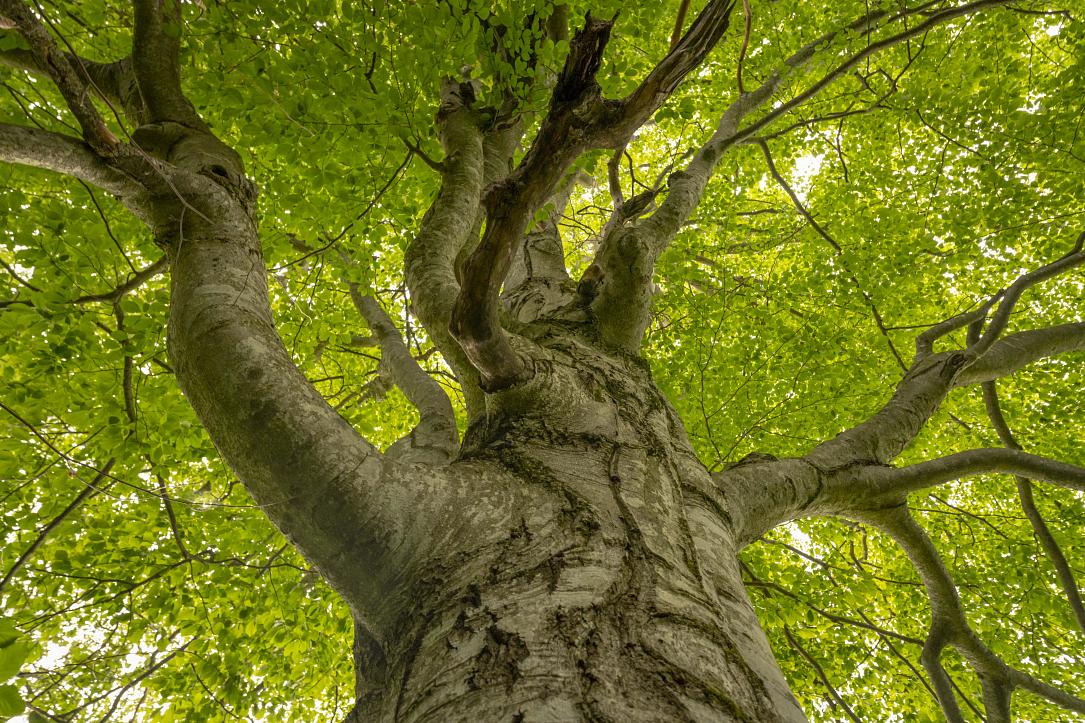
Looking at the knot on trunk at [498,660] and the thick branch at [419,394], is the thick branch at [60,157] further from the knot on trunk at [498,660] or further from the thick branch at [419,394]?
the thick branch at [419,394]

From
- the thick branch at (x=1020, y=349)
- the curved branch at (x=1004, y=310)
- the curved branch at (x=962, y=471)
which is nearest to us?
the curved branch at (x=962, y=471)

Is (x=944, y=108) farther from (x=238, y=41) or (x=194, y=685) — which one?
(x=194, y=685)

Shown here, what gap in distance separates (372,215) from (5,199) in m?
2.20

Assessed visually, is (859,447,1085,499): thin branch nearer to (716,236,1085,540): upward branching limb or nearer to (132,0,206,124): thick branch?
(716,236,1085,540): upward branching limb

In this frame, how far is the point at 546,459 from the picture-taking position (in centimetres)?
172

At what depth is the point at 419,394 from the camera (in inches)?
152

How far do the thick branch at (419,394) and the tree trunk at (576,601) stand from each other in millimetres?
1257

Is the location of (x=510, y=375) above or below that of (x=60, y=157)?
below

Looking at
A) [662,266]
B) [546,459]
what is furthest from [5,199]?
[662,266]

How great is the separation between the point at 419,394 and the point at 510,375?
223 centimetres

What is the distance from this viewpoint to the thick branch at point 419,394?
314 centimetres

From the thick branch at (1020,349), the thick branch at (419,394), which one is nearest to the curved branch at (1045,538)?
the thick branch at (1020,349)

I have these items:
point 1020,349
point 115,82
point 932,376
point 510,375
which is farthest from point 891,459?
point 115,82

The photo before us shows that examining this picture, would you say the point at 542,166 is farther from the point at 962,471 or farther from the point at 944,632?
the point at 944,632
